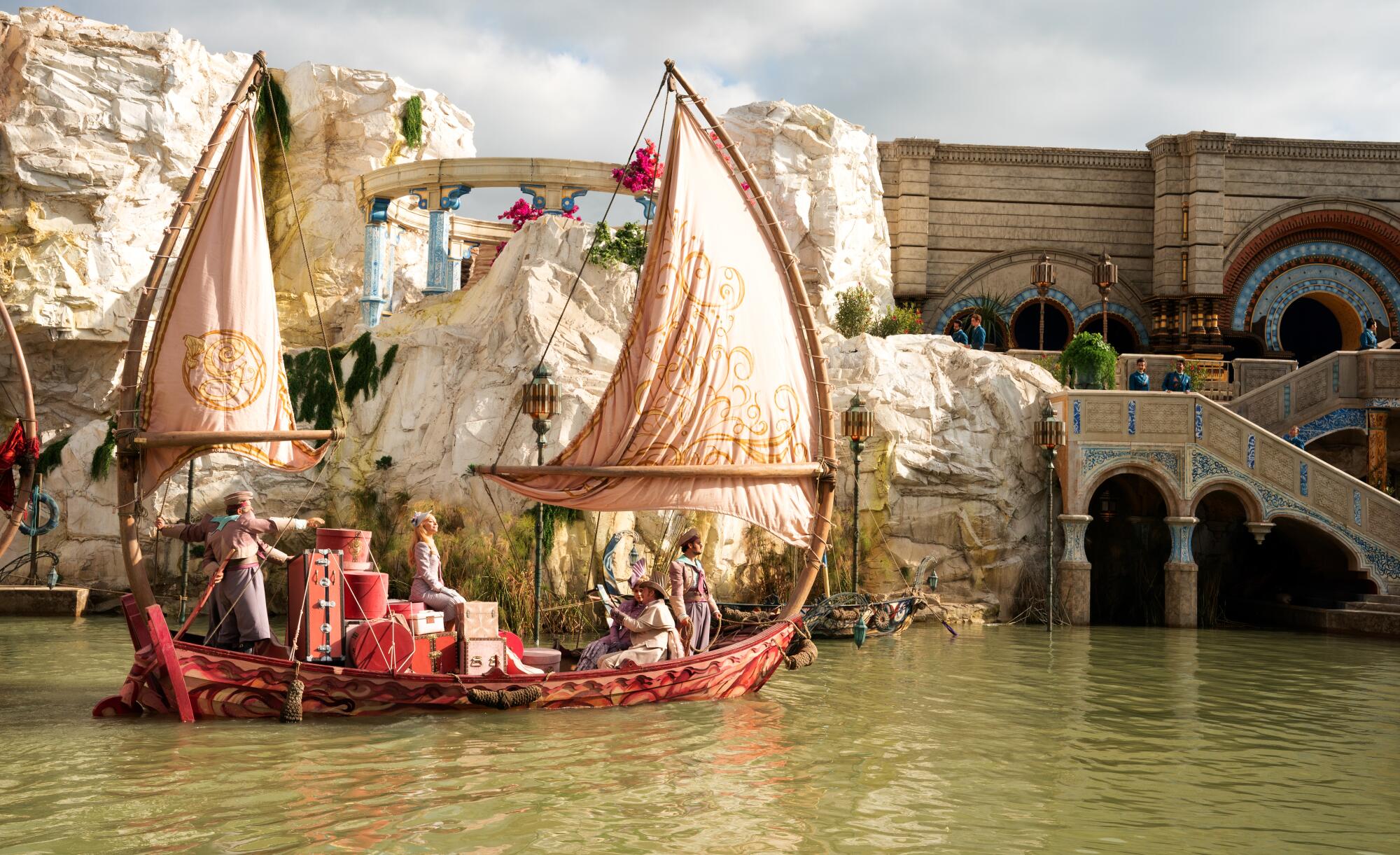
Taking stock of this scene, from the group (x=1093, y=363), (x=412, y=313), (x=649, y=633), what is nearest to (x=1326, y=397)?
(x=1093, y=363)

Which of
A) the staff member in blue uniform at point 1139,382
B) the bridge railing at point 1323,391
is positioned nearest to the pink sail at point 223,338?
the staff member in blue uniform at point 1139,382

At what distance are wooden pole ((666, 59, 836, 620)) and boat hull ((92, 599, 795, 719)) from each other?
2679 millimetres

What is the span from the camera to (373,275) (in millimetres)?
25828

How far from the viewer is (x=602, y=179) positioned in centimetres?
2562

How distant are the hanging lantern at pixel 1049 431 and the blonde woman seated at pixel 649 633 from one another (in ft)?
34.6

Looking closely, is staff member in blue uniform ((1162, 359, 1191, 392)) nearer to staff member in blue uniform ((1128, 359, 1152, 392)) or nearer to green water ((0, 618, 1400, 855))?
staff member in blue uniform ((1128, 359, 1152, 392))

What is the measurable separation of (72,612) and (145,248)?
11.2m

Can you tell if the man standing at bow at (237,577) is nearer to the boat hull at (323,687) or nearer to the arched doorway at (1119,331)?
the boat hull at (323,687)

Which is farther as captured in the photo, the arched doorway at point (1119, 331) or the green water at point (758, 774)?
the arched doorway at point (1119, 331)

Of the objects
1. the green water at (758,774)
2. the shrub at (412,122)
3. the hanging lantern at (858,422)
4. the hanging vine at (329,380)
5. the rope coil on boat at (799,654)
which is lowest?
the green water at (758,774)

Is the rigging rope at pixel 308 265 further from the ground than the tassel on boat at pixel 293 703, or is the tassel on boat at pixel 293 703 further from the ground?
the rigging rope at pixel 308 265

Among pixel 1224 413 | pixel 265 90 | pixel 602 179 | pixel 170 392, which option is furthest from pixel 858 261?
pixel 170 392

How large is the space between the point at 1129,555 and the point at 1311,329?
13.7m

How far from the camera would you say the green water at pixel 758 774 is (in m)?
7.80
